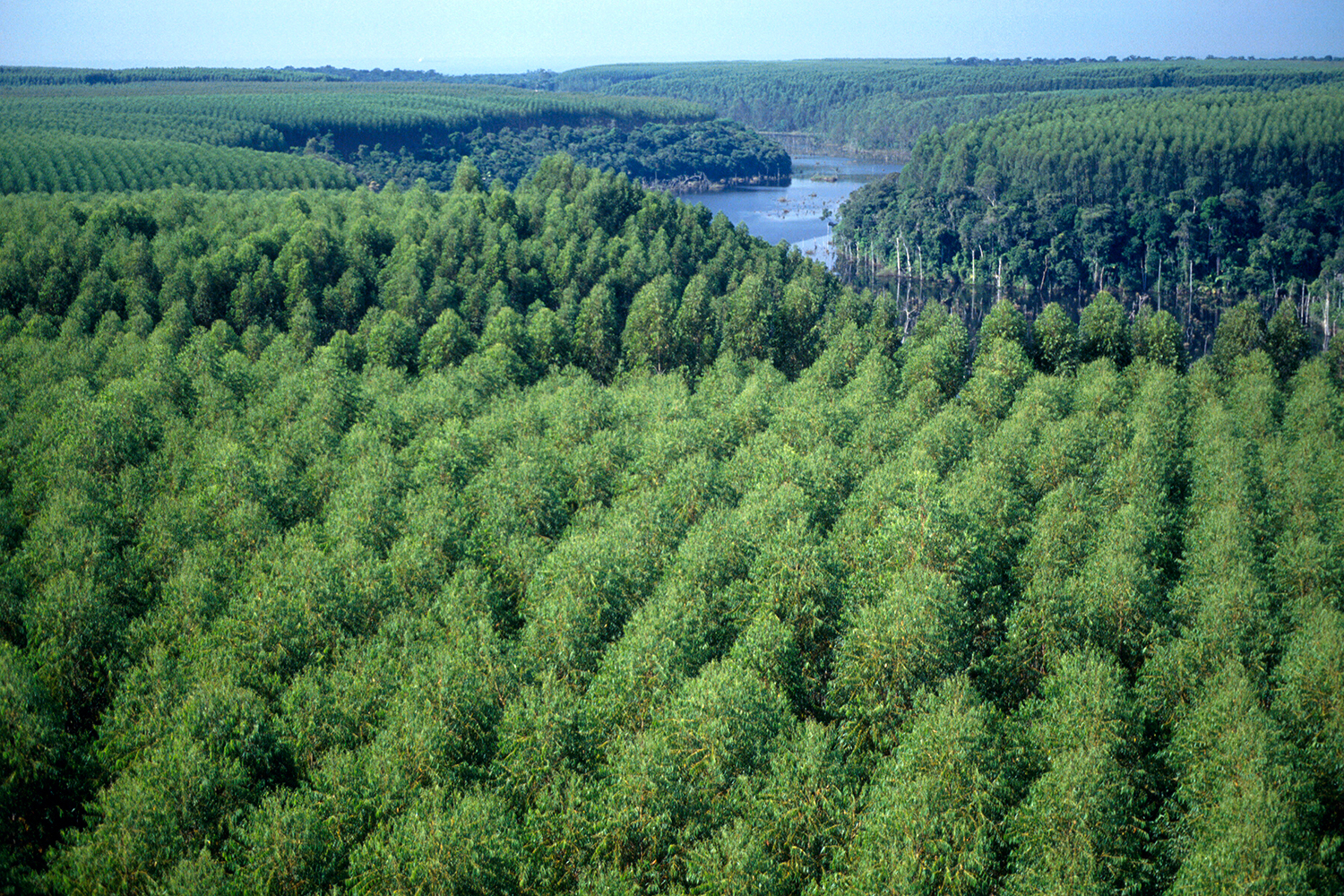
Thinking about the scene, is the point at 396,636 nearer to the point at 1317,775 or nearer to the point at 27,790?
the point at 27,790

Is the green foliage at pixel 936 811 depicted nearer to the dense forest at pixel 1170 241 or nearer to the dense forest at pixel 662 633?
the dense forest at pixel 662 633

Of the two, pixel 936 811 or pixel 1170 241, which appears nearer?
pixel 936 811

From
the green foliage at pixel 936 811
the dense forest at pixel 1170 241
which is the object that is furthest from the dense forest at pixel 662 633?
the dense forest at pixel 1170 241

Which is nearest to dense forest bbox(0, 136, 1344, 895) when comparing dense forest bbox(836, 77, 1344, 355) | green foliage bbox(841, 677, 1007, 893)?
green foliage bbox(841, 677, 1007, 893)

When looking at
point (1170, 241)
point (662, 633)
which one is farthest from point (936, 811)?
point (1170, 241)

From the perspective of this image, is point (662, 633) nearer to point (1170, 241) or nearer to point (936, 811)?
point (936, 811)

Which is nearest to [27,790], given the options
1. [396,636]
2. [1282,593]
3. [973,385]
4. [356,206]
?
[396,636]

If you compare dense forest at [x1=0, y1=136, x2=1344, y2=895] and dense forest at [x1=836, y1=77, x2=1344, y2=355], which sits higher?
dense forest at [x1=836, y1=77, x2=1344, y2=355]

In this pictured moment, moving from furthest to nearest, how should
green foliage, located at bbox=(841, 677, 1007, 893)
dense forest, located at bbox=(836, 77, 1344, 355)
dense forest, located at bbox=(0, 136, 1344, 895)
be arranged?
dense forest, located at bbox=(836, 77, 1344, 355)
dense forest, located at bbox=(0, 136, 1344, 895)
green foliage, located at bbox=(841, 677, 1007, 893)

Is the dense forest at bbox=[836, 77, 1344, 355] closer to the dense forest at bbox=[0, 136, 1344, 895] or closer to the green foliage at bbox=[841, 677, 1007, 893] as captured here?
the dense forest at bbox=[0, 136, 1344, 895]
